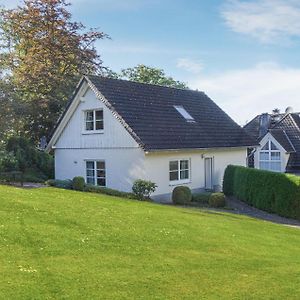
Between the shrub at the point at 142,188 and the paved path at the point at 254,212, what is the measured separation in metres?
4.49

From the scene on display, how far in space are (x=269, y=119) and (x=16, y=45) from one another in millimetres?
28785

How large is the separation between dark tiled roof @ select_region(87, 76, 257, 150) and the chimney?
1577 centimetres

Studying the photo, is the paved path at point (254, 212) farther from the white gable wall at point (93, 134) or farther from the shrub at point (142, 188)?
the white gable wall at point (93, 134)

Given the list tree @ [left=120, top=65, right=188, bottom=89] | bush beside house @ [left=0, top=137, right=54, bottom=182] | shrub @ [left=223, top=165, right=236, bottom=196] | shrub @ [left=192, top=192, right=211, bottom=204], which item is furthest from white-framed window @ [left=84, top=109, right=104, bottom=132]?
tree @ [left=120, top=65, right=188, bottom=89]

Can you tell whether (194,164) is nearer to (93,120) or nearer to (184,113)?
(184,113)

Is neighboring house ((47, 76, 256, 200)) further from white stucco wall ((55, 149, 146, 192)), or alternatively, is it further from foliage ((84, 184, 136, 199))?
foliage ((84, 184, 136, 199))

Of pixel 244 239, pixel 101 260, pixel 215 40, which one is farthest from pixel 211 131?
pixel 101 260

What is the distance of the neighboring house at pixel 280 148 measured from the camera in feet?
145

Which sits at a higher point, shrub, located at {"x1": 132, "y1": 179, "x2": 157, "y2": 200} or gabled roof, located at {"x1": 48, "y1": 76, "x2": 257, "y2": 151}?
gabled roof, located at {"x1": 48, "y1": 76, "x2": 257, "y2": 151}

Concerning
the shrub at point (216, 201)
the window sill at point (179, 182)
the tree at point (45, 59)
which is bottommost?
the shrub at point (216, 201)

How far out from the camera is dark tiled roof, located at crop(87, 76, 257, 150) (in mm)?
25375

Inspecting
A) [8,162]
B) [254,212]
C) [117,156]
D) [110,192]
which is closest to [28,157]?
[8,162]

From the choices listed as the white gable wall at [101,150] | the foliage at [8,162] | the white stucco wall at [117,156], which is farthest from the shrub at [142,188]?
the foliage at [8,162]

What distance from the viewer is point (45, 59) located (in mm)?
39031
